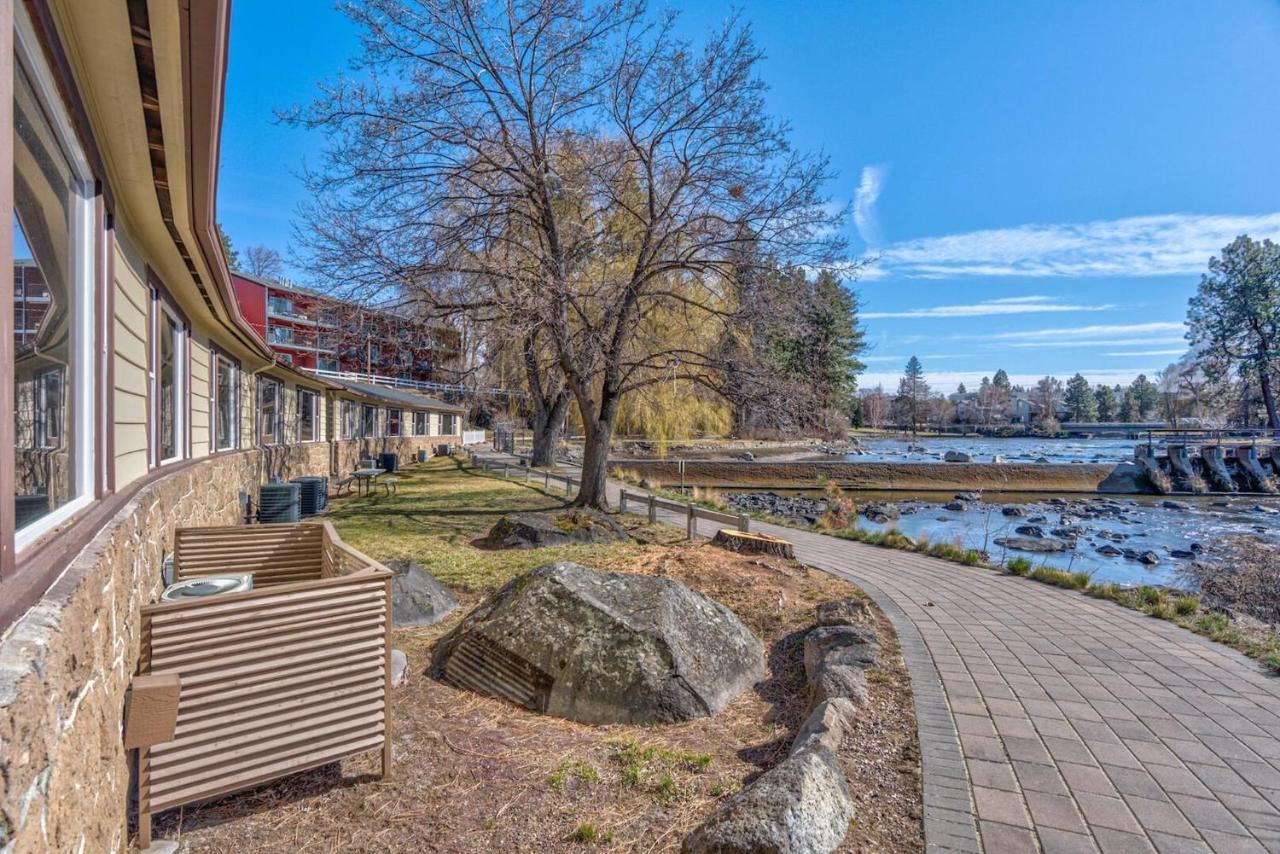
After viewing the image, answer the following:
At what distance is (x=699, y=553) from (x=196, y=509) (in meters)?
5.12

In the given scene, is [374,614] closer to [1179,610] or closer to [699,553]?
[699,553]

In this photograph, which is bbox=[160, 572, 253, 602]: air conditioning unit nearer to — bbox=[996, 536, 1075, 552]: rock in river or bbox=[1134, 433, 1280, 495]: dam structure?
bbox=[996, 536, 1075, 552]: rock in river

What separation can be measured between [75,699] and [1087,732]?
431 cm

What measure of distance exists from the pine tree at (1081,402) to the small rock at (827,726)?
9997 cm

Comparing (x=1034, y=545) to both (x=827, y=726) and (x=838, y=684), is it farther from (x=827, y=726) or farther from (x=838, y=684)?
(x=827, y=726)

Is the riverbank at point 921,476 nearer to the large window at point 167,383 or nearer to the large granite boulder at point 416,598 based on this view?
the large granite boulder at point 416,598

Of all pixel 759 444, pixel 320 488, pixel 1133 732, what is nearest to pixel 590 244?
pixel 320 488

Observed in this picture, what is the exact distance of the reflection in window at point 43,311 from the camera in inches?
69.9

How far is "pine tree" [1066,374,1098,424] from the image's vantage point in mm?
85125

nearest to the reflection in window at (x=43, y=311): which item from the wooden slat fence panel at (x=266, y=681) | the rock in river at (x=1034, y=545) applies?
the wooden slat fence panel at (x=266, y=681)

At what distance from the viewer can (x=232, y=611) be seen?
2.51 meters

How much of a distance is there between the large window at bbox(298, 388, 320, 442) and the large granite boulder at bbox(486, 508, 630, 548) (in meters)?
7.14

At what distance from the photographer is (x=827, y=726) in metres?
3.26

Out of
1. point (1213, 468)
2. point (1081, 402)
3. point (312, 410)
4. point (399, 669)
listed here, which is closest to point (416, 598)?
point (399, 669)
